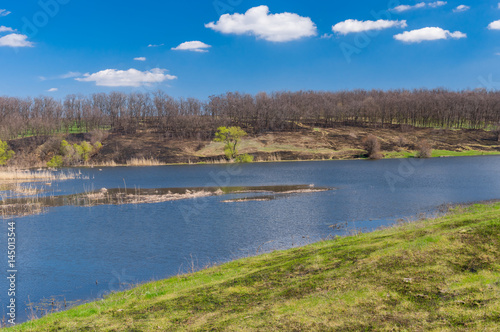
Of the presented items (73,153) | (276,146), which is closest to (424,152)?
(276,146)

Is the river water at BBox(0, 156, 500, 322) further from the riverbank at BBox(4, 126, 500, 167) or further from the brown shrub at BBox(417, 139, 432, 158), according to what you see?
the riverbank at BBox(4, 126, 500, 167)

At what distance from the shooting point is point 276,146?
13150 centimetres

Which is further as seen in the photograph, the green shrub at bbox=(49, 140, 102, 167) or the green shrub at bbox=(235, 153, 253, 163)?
the green shrub at bbox=(49, 140, 102, 167)

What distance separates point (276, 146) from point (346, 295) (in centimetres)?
12070

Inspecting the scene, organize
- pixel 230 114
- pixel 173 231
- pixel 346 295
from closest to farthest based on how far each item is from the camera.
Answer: pixel 346 295 → pixel 173 231 → pixel 230 114

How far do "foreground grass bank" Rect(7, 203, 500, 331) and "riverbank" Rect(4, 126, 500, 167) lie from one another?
106 m

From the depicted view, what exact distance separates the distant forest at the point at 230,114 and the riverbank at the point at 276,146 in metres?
14.7

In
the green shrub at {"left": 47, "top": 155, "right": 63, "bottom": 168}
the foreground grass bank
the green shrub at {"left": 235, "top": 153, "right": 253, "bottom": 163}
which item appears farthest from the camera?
the green shrub at {"left": 235, "top": 153, "right": 253, "bottom": 163}

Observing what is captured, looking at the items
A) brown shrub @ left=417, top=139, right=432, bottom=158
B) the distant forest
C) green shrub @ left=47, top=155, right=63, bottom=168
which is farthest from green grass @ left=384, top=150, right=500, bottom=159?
green shrub @ left=47, top=155, right=63, bottom=168

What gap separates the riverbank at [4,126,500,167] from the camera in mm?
123750

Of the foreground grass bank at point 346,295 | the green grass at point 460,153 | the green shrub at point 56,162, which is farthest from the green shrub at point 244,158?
the foreground grass bank at point 346,295

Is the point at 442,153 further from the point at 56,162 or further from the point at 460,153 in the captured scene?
the point at 56,162

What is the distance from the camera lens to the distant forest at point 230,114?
535 feet

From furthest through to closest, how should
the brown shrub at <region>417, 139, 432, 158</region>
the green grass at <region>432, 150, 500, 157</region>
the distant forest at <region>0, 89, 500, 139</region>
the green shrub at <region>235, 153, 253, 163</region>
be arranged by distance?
the distant forest at <region>0, 89, 500, 139</region> < the green grass at <region>432, 150, 500, 157</region> < the brown shrub at <region>417, 139, 432, 158</region> < the green shrub at <region>235, 153, 253, 163</region>
